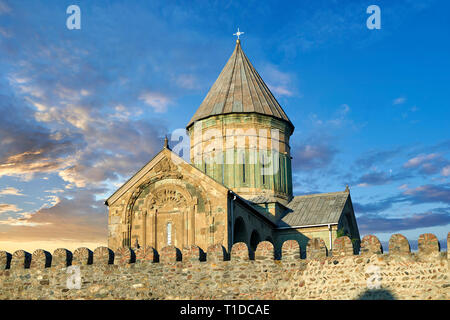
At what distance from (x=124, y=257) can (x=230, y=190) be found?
218 inches

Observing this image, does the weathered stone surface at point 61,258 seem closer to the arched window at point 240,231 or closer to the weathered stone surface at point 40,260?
the weathered stone surface at point 40,260

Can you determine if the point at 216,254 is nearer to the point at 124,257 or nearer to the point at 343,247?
the point at 124,257

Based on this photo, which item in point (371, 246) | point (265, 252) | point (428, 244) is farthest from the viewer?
point (265, 252)

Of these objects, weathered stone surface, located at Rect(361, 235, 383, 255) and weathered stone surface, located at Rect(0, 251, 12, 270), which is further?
weathered stone surface, located at Rect(0, 251, 12, 270)

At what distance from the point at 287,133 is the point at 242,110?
131 inches

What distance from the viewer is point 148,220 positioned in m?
21.2

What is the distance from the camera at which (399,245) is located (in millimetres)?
13141

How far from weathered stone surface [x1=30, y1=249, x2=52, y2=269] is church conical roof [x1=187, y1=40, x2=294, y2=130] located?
13493 mm

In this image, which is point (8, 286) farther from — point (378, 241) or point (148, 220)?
point (378, 241)

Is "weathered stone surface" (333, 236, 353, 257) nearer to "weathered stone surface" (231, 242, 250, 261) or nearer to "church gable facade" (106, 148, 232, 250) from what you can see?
"weathered stone surface" (231, 242, 250, 261)

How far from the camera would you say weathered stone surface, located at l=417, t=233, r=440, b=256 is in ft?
41.7

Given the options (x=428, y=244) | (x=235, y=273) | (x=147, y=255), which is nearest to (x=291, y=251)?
(x=235, y=273)

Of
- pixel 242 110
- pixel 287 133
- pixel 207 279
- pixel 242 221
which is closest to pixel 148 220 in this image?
pixel 242 221

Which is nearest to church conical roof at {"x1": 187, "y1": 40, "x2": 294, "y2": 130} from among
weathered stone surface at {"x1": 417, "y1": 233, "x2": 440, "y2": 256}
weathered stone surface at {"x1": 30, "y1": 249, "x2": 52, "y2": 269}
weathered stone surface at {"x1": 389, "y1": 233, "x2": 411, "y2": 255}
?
weathered stone surface at {"x1": 30, "y1": 249, "x2": 52, "y2": 269}
